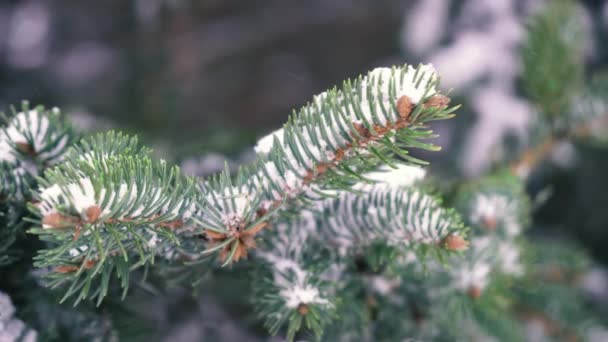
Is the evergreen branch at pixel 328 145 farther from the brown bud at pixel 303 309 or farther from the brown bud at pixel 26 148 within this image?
the brown bud at pixel 26 148

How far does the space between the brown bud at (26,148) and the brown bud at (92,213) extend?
9.4 inches

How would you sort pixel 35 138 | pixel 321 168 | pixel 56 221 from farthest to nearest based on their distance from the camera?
pixel 35 138 < pixel 321 168 < pixel 56 221

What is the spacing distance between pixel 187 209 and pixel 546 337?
87 centimetres

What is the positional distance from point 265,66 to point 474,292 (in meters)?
2.41

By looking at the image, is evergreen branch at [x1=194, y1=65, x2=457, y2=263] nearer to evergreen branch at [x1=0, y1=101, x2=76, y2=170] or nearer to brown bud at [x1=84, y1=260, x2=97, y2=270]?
brown bud at [x1=84, y1=260, x2=97, y2=270]

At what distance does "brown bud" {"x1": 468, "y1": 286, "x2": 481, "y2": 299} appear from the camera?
77 cm

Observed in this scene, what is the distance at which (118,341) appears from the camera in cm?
69

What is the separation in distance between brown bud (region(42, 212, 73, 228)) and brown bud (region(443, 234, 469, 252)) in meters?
0.39

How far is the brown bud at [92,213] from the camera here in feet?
1.52

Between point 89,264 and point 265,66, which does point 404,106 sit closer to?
point 89,264

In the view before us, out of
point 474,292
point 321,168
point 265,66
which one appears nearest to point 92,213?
point 321,168

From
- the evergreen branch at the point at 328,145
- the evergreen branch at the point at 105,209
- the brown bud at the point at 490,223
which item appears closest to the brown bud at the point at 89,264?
the evergreen branch at the point at 105,209

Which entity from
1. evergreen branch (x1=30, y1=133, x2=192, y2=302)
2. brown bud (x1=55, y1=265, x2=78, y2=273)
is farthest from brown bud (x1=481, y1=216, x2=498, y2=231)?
brown bud (x1=55, y1=265, x2=78, y2=273)

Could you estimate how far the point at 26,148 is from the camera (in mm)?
647
